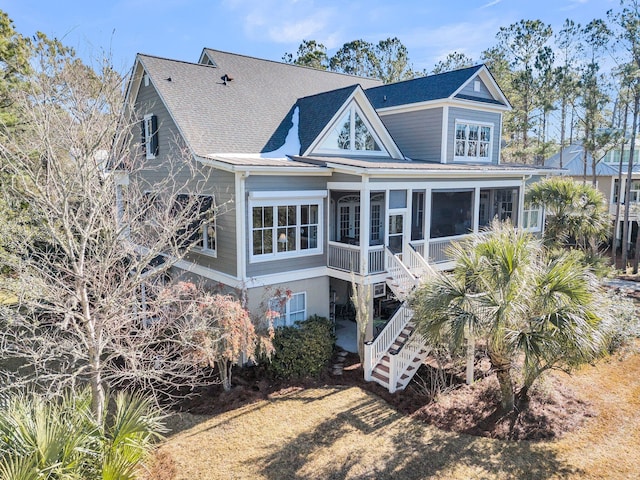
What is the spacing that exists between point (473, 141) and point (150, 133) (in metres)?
13.8

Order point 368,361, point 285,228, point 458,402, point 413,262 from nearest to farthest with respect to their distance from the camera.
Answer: point 458,402, point 368,361, point 285,228, point 413,262

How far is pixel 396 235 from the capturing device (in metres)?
16.0

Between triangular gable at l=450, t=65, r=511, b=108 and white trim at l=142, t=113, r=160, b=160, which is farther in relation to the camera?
triangular gable at l=450, t=65, r=511, b=108

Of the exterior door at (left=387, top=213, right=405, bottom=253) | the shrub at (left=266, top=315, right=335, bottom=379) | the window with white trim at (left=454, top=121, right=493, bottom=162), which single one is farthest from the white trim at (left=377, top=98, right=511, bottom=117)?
the shrub at (left=266, top=315, right=335, bottom=379)

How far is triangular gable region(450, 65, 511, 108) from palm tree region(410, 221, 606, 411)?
1016 centimetres

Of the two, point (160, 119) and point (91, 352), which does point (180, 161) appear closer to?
point (160, 119)

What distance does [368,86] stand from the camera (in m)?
24.8

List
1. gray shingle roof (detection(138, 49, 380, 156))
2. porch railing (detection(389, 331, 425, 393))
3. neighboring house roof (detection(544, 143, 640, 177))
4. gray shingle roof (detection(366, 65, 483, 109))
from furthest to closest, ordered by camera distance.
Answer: neighboring house roof (detection(544, 143, 640, 177)), gray shingle roof (detection(366, 65, 483, 109)), gray shingle roof (detection(138, 49, 380, 156)), porch railing (detection(389, 331, 425, 393))

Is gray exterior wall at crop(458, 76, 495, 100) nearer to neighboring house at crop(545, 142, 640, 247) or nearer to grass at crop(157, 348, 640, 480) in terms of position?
grass at crop(157, 348, 640, 480)

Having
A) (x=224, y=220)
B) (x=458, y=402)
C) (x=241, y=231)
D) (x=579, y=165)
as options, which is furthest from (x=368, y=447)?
(x=579, y=165)

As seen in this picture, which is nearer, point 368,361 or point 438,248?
point 368,361

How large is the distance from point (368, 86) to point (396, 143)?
6.83 m

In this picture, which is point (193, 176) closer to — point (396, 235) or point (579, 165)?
point (396, 235)

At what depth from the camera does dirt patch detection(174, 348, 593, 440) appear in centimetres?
1034
